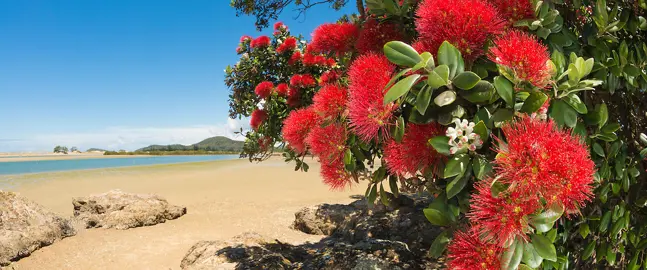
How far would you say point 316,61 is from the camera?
4246 millimetres

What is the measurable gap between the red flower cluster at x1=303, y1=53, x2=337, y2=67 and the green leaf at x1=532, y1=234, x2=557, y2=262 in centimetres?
327

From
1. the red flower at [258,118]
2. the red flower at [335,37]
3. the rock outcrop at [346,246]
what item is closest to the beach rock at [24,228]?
the rock outcrop at [346,246]

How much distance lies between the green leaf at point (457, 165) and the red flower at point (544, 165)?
0.11m

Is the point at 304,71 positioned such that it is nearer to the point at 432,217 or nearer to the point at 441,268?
the point at 441,268

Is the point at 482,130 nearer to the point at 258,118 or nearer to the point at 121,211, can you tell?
the point at 258,118

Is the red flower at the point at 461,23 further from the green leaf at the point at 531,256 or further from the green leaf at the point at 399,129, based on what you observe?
the green leaf at the point at 531,256

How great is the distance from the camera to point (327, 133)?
62.6 inches

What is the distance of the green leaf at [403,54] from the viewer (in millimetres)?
1114

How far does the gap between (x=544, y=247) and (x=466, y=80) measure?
0.54 m

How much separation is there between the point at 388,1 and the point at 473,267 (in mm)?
1103

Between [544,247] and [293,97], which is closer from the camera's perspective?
[544,247]

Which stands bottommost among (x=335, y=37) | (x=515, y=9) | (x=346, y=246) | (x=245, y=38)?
(x=346, y=246)

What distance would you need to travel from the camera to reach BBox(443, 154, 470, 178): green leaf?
1.12 metres

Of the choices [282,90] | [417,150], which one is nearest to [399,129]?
[417,150]
